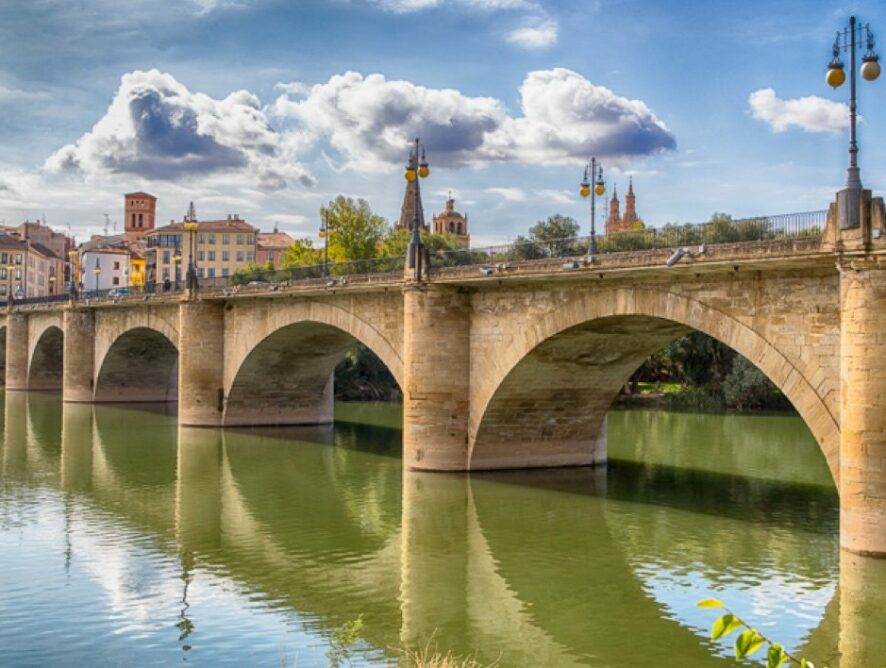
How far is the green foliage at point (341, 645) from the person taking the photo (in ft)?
40.4

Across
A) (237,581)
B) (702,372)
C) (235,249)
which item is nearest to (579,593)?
(237,581)

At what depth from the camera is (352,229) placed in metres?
67.6

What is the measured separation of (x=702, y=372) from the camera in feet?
179

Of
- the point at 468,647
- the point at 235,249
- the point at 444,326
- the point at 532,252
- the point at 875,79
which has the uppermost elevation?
the point at 235,249

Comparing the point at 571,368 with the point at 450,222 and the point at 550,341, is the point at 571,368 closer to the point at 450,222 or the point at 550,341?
the point at 550,341

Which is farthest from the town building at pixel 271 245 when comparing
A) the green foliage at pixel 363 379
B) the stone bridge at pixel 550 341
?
the stone bridge at pixel 550 341

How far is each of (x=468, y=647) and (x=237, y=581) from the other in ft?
16.3

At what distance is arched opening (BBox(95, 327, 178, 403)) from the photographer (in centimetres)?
5344

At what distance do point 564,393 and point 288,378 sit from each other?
17042 mm

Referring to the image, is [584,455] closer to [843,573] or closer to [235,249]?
[843,573]

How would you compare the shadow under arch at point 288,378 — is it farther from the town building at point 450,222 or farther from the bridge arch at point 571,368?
the town building at point 450,222

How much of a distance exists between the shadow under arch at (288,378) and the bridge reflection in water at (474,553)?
618cm

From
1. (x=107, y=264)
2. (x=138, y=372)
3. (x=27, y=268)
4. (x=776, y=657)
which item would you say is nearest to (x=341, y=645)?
(x=776, y=657)

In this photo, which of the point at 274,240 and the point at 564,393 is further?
the point at 274,240
